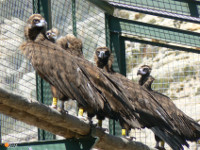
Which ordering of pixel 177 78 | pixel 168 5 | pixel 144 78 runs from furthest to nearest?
pixel 177 78 < pixel 144 78 < pixel 168 5

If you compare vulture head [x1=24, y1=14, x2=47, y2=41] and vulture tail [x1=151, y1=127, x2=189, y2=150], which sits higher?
vulture head [x1=24, y1=14, x2=47, y2=41]

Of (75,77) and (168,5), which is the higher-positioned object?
(168,5)

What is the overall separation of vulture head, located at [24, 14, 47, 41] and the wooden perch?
1565mm

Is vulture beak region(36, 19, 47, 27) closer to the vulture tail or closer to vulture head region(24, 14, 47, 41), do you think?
vulture head region(24, 14, 47, 41)

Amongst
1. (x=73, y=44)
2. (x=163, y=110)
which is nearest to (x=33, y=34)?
(x=73, y=44)

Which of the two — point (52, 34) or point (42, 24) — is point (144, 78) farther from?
point (42, 24)

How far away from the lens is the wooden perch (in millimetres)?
4449

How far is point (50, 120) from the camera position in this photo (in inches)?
195

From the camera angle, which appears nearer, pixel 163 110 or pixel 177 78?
pixel 163 110

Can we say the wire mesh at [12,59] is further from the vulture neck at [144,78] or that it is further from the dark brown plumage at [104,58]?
the vulture neck at [144,78]

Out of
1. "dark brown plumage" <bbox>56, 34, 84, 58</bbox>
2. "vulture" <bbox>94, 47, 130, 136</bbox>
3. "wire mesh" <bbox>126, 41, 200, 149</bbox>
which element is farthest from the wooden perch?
"wire mesh" <bbox>126, 41, 200, 149</bbox>

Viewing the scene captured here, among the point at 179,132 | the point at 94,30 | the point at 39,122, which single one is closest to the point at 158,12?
the point at 94,30

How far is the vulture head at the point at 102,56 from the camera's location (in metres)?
8.00

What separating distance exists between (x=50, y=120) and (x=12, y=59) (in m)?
1.86
